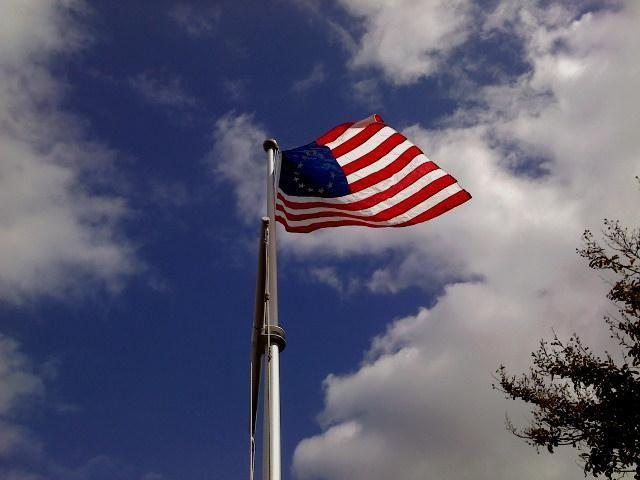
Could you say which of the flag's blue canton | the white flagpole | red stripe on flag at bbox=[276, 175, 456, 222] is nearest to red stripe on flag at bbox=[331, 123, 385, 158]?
the flag's blue canton

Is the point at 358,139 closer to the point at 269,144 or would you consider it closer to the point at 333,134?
the point at 333,134

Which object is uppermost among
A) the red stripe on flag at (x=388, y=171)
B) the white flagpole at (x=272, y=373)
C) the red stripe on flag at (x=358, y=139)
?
the red stripe on flag at (x=358, y=139)

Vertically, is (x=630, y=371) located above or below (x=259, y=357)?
above

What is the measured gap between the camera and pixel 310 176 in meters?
11.4

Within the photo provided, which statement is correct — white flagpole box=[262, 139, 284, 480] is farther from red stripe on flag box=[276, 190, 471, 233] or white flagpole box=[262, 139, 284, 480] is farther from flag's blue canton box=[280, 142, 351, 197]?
flag's blue canton box=[280, 142, 351, 197]

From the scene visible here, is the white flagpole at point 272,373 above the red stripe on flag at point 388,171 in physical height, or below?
below

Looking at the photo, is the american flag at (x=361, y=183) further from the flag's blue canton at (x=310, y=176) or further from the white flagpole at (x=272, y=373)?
the white flagpole at (x=272, y=373)

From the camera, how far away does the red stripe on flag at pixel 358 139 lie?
12.3 meters

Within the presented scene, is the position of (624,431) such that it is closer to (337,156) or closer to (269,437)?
(337,156)

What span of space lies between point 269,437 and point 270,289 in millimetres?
1870

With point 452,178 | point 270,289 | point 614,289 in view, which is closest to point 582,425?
point 614,289

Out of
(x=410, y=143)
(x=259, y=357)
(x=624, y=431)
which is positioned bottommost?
(x=259, y=357)

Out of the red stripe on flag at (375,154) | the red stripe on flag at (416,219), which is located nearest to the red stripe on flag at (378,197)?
the red stripe on flag at (416,219)

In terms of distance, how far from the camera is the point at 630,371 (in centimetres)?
1597
